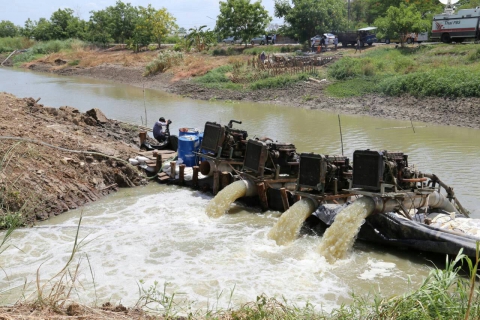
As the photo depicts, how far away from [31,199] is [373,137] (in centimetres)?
1333

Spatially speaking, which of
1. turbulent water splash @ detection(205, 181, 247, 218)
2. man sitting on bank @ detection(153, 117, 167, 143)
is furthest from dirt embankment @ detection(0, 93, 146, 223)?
turbulent water splash @ detection(205, 181, 247, 218)

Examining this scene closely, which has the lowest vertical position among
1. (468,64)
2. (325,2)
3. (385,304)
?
(385,304)

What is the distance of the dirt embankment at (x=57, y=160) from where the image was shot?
430 inches

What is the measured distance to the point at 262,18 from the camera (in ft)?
166

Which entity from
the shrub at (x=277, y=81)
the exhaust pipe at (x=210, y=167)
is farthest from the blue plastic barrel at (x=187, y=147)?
the shrub at (x=277, y=81)

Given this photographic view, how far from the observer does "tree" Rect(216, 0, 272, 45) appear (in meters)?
49.6

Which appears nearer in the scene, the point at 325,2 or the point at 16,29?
the point at 325,2

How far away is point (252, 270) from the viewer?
343 inches

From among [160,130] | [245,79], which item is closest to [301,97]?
[245,79]

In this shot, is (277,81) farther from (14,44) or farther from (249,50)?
(14,44)

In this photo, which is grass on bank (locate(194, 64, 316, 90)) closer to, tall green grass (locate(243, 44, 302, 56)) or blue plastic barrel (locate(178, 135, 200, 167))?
tall green grass (locate(243, 44, 302, 56))

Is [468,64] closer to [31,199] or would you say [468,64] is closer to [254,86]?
[254,86]

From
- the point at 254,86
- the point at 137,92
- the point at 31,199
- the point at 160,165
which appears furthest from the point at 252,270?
the point at 137,92

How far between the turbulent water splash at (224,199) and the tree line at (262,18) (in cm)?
2967
